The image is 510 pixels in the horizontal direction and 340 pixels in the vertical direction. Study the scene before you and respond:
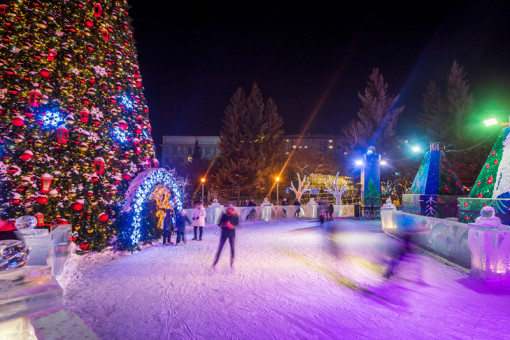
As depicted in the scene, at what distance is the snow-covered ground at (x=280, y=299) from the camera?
3.69 metres

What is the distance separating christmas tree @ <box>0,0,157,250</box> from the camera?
20.6ft

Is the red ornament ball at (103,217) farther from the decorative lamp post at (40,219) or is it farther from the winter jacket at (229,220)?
the winter jacket at (229,220)

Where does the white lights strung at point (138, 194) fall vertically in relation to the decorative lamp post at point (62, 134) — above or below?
below

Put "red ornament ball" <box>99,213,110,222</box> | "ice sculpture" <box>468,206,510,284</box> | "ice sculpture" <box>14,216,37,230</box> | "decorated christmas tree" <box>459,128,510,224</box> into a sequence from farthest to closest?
"decorated christmas tree" <box>459,128,510,224</box> < "red ornament ball" <box>99,213,110,222</box> < "ice sculpture" <box>468,206,510,284</box> < "ice sculpture" <box>14,216,37,230</box>

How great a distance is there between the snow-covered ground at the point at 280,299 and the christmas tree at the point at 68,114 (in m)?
1.59

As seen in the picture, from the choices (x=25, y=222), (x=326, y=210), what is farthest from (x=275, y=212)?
(x=25, y=222)

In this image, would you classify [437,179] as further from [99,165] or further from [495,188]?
[99,165]

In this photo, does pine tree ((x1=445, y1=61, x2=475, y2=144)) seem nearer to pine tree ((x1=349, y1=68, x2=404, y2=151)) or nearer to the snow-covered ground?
pine tree ((x1=349, y1=68, x2=404, y2=151))

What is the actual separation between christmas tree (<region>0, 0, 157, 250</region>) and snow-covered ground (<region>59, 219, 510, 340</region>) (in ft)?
5.21

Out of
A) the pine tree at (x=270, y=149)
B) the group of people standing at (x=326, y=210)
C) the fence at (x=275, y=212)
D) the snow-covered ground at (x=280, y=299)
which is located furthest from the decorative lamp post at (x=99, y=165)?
the pine tree at (x=270, y=149)

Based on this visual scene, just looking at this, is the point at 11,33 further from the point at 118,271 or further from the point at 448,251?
the point at 448,251

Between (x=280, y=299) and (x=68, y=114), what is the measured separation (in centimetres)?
654

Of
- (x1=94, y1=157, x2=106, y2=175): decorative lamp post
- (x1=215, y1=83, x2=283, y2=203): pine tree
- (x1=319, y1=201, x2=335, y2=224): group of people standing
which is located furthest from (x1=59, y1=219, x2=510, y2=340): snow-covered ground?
(x1=215, y1=83, x2=283, y2=203): pine tree

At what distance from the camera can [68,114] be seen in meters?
7.20
